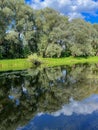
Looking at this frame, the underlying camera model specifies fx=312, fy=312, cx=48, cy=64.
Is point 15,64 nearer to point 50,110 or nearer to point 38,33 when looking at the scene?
point 38,33

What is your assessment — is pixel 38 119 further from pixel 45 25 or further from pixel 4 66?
pixel 45 25

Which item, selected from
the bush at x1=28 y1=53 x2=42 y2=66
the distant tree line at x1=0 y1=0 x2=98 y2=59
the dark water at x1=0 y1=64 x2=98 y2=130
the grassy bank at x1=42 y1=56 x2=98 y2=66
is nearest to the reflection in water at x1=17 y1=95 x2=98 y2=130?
the dark water at x1=0 y1=64 x2=98 y2=130

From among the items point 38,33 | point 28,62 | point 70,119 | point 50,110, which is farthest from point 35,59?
point 70,119

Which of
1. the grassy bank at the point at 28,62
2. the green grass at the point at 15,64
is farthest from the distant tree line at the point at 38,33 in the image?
the green grass at the point at 15,64

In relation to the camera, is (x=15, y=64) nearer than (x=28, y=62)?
Yes

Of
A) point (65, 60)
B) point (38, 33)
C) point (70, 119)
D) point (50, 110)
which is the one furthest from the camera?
point (38, 33)

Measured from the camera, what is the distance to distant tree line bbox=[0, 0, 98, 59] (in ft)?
264

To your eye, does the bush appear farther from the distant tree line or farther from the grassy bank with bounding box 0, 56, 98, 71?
the distant tree line

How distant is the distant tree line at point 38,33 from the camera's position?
80.4 m

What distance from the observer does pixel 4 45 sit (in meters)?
81.4

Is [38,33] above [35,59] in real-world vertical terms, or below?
above

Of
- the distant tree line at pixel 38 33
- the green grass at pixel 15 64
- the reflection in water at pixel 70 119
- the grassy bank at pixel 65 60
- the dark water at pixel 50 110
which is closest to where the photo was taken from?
the reflection in water at pixel 70 119

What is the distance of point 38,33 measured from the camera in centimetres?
9169

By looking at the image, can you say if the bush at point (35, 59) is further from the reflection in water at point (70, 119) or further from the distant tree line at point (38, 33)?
the reflection in water at point (70, 119)
